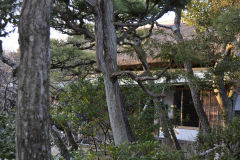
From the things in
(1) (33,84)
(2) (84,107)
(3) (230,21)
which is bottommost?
(2) (84,107)

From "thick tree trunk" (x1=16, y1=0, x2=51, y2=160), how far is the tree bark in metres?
2.57

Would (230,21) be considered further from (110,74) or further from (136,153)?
(136,153)

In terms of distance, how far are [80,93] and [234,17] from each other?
133 inches

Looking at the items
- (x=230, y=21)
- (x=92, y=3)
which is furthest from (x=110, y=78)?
(x=230, y=21)

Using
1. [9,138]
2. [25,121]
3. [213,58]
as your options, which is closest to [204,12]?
[213,58]

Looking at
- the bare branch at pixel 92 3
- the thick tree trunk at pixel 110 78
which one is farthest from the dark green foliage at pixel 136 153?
the bare branch at pixel 92 3

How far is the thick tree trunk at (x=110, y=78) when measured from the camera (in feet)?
17.9

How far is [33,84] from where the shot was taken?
8.89ft

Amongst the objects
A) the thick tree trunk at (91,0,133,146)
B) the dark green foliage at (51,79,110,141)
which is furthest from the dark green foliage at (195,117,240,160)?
the dark green foliage at (51,79,110,141)

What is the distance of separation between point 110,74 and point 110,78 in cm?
7

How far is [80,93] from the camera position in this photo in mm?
6445

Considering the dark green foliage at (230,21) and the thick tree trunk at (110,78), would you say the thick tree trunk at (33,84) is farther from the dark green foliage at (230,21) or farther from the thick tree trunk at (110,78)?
the dark green foliage at (230,21)

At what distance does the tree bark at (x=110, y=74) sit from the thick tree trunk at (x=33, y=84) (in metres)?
2.57

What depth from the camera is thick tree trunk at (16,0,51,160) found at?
2625mm
